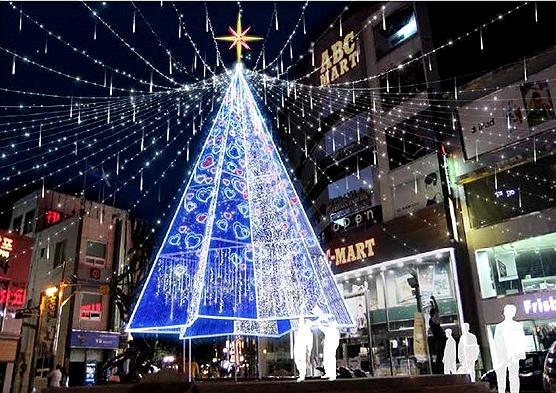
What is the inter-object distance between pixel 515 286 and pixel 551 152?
20.3ft

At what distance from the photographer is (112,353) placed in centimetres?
3278

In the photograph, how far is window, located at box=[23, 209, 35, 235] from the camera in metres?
36.0

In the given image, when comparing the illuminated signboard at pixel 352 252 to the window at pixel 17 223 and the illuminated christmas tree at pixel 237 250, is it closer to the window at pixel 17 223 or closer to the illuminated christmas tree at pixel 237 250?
the illuminated christmas tree at pixel 237 250

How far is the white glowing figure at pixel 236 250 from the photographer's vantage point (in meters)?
10.5

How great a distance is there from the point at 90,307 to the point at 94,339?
224 cm

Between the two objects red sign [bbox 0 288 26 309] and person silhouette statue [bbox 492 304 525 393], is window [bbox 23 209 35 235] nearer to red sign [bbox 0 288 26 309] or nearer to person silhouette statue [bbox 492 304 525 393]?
red sign [bbox 0 288 26 309]

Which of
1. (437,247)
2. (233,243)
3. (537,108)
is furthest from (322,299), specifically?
(537,108)

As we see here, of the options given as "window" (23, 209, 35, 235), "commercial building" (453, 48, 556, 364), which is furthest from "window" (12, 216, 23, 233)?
"commercial building" (453, 48, 556, 364)

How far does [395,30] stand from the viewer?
97.5ft

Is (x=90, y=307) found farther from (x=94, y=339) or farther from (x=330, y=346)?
(x=330, y=346)

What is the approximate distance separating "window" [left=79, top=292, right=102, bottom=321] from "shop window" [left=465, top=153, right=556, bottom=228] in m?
23.8

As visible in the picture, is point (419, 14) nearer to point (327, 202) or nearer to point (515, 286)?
point (327, 202)

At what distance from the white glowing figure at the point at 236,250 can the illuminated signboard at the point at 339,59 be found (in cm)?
2160

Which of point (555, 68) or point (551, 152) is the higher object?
point (555, 68)
